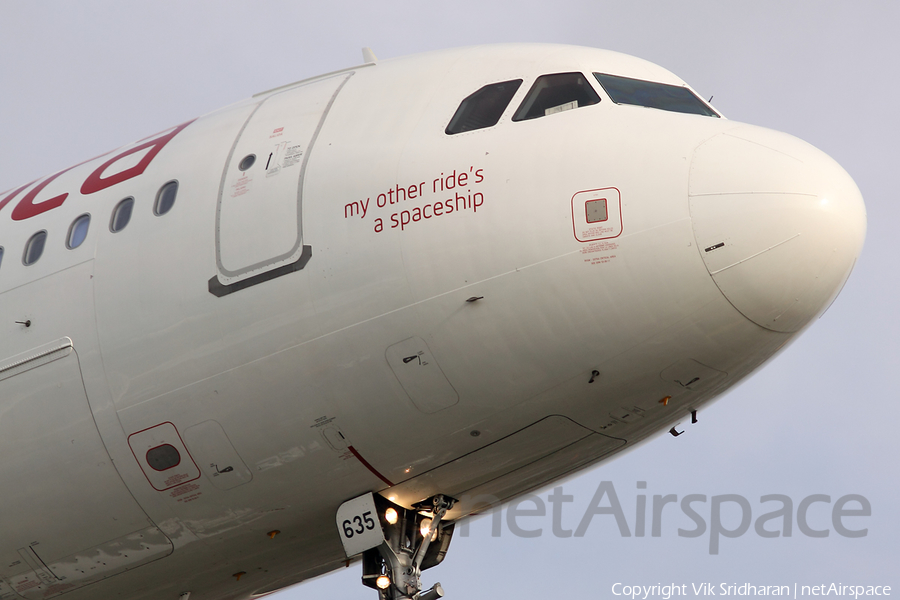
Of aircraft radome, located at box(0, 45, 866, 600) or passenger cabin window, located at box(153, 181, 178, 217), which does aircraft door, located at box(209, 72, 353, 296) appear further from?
passenger cabin window, located at box(153, 181, 178, 217)

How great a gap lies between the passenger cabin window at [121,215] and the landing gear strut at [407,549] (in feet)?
15.6

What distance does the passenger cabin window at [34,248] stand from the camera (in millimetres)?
15164

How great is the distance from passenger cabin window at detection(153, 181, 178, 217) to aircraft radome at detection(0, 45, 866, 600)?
1.8 inches

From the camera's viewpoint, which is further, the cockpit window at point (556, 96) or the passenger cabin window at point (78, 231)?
the passenger cabin window at point (78, 231)

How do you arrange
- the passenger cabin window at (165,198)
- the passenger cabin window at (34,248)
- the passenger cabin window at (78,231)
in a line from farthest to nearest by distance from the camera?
the passenger cabin window at (34,248) < the passenger cabin window at (78,231) < the passenger cabin window at (165,198)

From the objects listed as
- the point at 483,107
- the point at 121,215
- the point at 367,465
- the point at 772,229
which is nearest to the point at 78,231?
the point at 121,215

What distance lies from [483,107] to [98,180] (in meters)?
5.68

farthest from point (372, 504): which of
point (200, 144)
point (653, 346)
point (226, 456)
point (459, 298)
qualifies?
point (200, 144)

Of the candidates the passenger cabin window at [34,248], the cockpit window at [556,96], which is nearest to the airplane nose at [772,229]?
the cockpit window at [556,96]

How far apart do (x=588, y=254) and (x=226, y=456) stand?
4.89 metres

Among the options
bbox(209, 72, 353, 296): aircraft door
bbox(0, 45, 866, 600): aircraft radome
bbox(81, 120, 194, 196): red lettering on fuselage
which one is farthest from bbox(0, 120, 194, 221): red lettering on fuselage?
bbox(209, 72, 353, 296): aircraft door

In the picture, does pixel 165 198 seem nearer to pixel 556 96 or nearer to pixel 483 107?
pixel 483 107

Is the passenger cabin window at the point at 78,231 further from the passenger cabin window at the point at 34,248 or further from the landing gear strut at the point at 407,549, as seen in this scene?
the landing gear strut at the point at 407,549

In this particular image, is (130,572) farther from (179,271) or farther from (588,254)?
(588,254)
